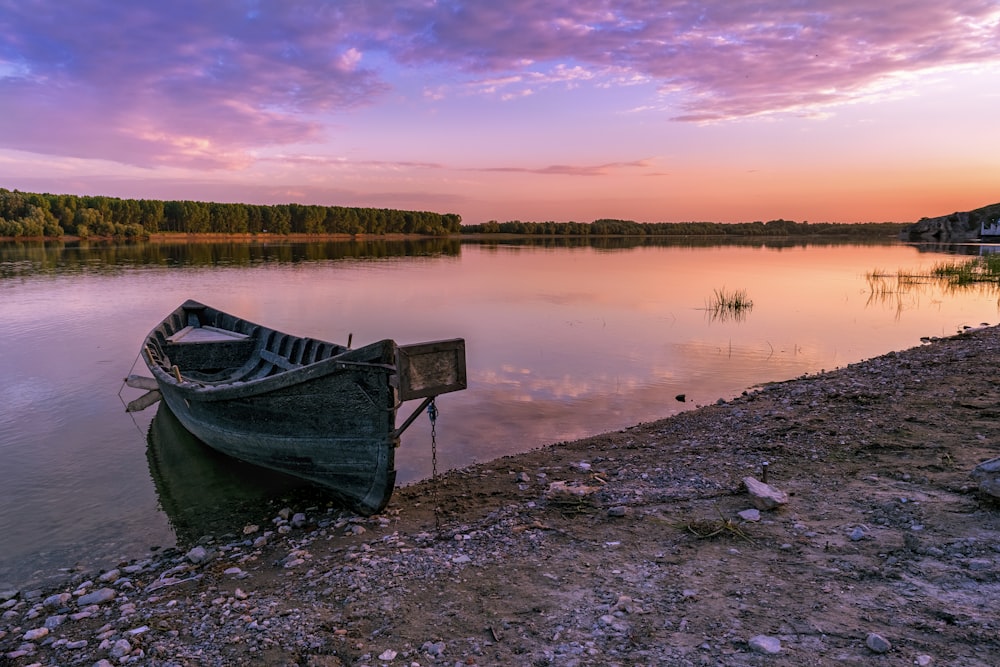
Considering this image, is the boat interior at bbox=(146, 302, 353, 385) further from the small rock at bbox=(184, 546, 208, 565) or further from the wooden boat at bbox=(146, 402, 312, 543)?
the small rock at bbox=(184, 546, 208, 565)

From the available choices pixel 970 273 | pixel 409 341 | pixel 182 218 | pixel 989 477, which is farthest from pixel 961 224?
pixel 182 218

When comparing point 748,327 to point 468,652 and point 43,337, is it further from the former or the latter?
point 43,337

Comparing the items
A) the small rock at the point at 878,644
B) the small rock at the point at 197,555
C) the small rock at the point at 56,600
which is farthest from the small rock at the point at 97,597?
the small rock at the point at 878,644

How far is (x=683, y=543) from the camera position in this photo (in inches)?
220

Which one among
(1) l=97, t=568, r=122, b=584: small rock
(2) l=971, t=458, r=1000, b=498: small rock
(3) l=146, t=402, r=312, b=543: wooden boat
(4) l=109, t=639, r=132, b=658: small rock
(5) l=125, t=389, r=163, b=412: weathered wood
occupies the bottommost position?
(3) l=146, t=402, r=312, b=543: wooden boat

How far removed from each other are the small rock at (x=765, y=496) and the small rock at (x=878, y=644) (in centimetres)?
229

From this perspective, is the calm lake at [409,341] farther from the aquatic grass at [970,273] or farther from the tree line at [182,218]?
the tree line at [182,218]

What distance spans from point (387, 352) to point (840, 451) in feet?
20.0

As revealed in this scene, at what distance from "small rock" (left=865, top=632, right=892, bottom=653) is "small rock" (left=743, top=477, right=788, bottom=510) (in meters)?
2.29

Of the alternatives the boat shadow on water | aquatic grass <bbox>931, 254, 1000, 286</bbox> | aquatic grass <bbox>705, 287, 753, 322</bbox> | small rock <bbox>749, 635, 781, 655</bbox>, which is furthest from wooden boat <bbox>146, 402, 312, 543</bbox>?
aquatic grass <bbox>931, 254, 1000, 286</bbox>

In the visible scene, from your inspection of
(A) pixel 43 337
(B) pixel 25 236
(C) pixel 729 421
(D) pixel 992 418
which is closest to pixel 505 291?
(A) pixel 43 337

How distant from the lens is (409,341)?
1980 centimetres

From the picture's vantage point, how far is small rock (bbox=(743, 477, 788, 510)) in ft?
19.9

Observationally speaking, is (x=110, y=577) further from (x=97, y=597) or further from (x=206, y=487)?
(x=206, y=487)
